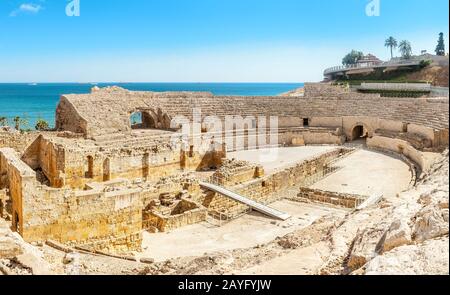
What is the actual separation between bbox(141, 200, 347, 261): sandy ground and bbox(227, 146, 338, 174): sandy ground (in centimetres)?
576

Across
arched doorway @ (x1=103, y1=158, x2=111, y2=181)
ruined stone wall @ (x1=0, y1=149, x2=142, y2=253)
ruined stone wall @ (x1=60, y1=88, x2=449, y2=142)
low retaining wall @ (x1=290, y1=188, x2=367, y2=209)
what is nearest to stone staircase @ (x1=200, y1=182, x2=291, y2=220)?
low retaining wall @ (x1=290, y1=188, x2=367, y2=209)

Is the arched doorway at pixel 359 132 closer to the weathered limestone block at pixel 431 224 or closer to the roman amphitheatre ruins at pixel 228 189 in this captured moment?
the roman amphitheatre ruins at pixel 228 189

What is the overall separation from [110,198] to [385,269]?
8.64 meters

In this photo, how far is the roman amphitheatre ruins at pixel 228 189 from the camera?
8586 millimetres

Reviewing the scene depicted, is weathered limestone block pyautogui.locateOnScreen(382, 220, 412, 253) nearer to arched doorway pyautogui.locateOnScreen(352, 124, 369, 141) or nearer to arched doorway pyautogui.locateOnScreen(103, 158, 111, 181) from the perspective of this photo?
arched doorway pyautogui.locateOnScreen(103, 158, 111, 181)

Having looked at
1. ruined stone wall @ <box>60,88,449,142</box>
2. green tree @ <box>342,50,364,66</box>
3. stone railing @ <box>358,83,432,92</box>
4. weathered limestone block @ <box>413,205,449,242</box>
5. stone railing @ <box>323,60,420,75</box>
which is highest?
green tree @ <box>342,50,364,66</box>

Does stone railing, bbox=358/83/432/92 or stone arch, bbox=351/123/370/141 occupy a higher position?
stone railing, bbox=358/83/432/92

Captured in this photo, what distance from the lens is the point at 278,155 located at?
86.4 feet

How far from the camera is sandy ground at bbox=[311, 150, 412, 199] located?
18.8 meters

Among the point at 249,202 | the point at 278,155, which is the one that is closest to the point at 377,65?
the point at 278,155

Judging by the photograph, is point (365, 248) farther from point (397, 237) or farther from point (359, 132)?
point (359, 132)

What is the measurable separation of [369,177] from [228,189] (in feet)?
23.5
